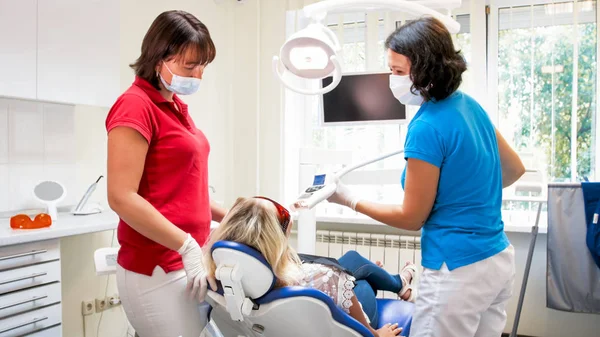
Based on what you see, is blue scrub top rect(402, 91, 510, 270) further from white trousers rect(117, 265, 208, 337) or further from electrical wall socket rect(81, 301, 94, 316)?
electrical wall socket rect(81, 301, 94, 316)

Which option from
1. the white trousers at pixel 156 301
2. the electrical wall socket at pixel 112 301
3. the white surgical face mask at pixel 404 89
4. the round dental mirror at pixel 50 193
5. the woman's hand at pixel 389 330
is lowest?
the electrical wall socket at pixel 112 301

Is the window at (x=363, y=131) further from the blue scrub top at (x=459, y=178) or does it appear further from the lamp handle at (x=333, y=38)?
the blue scrub top at (x=459, y=178)

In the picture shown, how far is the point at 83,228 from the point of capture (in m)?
2.10

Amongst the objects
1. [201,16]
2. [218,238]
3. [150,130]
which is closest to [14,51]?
[150,130]

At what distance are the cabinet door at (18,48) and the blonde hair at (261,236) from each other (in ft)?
4.01

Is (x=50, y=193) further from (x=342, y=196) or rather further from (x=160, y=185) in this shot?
(x=342, y=196)

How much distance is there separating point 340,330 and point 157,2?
8.10ft

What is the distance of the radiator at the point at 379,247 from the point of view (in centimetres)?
321

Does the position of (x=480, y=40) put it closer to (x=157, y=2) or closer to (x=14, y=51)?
(x=157, y=2)

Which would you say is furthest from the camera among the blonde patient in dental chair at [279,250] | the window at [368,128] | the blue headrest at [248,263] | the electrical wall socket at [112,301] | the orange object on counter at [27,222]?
the window at [368,128]

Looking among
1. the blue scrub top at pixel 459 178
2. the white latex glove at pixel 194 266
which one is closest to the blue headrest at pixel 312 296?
the white latex glove at pixel 194 266

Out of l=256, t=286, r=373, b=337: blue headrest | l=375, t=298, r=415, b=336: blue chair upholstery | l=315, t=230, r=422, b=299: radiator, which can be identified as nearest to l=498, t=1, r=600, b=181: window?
l=315, t=230, r=422, b=299: radiator

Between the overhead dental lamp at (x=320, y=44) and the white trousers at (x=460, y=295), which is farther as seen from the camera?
the overhead dental lamp at (x=320, y=44)

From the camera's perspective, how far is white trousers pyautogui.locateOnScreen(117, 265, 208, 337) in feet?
4.33
